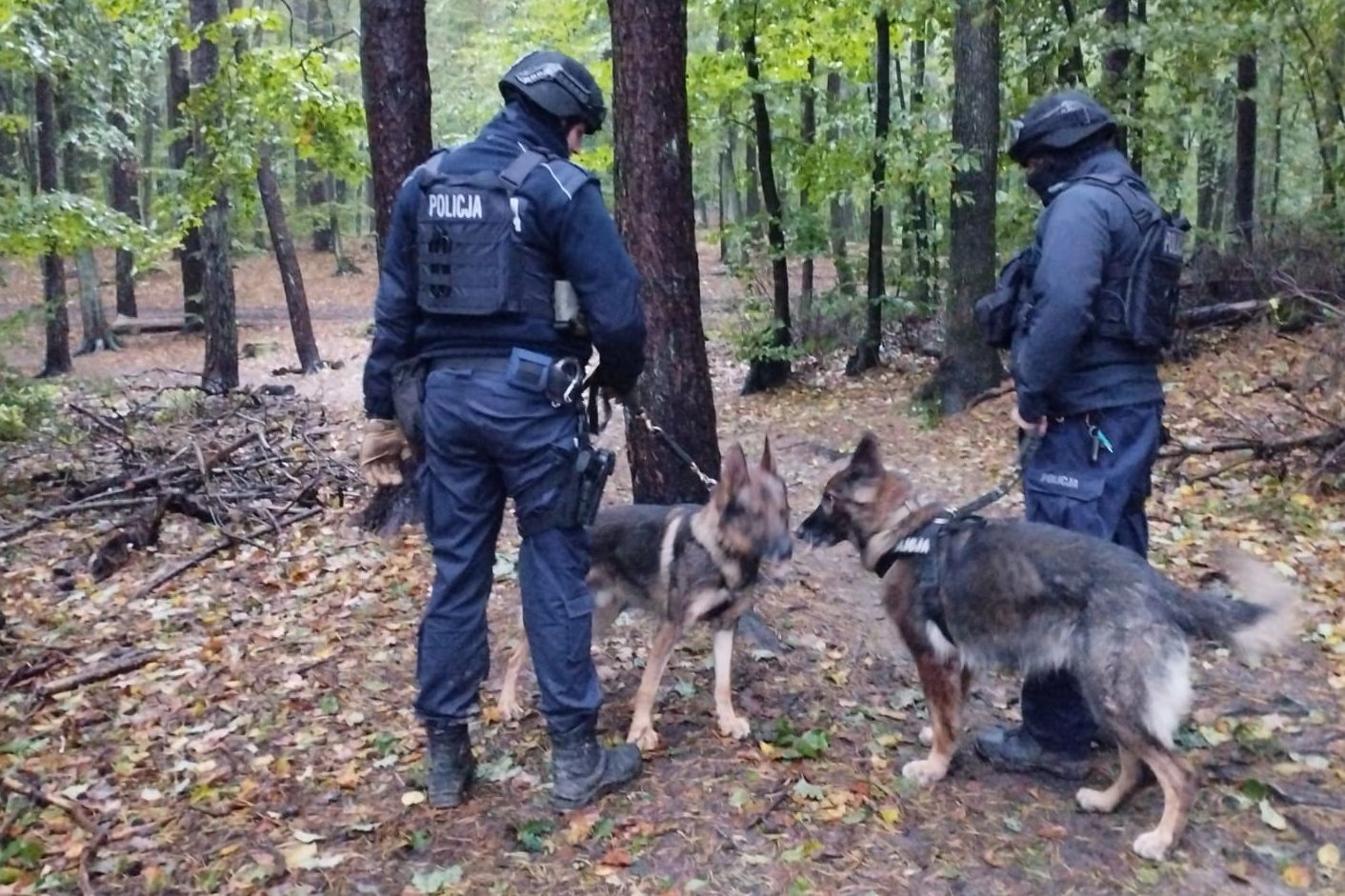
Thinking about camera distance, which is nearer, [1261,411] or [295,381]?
[1261,411]

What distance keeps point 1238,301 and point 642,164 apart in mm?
10616

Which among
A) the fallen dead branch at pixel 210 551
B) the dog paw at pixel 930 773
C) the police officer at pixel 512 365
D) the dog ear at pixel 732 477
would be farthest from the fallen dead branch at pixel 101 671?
the dog paw at pixel 930 773

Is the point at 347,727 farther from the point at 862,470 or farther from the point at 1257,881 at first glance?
the point at 1257,881

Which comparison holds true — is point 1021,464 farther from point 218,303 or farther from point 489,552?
point 218,303

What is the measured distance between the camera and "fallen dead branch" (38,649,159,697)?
5.93 m

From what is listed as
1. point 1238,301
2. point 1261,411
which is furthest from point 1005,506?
point 1238,301

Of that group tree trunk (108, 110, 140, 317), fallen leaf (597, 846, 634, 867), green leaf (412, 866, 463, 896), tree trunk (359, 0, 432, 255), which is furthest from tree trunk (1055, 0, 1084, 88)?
tree trunk (108, 110, 140, 317)

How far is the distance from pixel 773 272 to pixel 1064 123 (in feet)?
Result: 36.2

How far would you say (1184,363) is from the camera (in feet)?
41.2

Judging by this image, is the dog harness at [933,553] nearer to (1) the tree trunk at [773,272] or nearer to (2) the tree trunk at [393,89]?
(2) the tree trunk at [393,89]

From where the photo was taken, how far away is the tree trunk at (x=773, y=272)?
14656 millimetres

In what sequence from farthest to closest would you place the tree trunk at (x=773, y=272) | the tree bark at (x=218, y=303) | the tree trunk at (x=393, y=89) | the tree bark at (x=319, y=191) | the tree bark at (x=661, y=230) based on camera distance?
the tree bark at (x=319, y=191)
the tree bark at (x=218, y=303)
the tree trunk at (x=773, y=272)
the tree trunk at (x=393, y=89)
the tree bark at (x=661, y=230)

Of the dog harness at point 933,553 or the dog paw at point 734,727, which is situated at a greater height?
A: the dog harness at point 933,553

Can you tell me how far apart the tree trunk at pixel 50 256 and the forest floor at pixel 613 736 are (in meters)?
11.8
